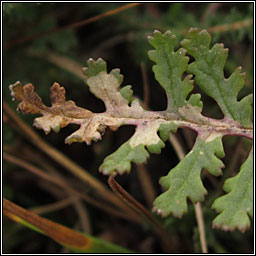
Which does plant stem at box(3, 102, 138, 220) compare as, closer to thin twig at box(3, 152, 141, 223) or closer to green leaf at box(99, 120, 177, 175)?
thin twig at box(3, 152, 141, 223)

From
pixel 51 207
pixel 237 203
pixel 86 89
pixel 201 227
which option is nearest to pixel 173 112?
pixel 237 203

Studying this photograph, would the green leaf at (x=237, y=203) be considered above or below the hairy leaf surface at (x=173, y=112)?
below

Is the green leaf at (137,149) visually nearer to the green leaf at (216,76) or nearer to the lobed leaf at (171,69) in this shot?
the lobed leaf at (171,69)

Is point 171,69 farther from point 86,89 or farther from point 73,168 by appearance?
point 86,89

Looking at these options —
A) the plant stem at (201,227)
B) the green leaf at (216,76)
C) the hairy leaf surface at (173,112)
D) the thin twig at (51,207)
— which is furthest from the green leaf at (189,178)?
the thin twig at (51,207)

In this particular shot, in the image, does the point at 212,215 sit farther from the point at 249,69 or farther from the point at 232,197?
the point at 249,69

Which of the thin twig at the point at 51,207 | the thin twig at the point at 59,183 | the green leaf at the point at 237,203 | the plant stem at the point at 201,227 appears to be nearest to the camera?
the green leaf at the point at 237,203

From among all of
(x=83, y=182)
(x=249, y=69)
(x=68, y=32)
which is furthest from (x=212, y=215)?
(x=68, y=32)
